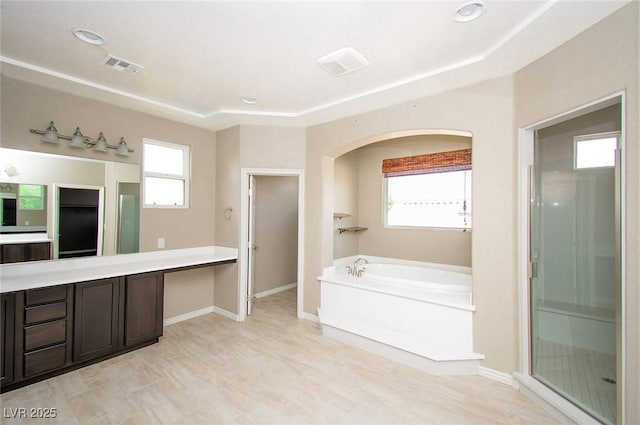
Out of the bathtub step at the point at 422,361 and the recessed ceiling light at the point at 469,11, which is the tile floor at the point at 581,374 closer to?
the bathtub step at the point at 422,361

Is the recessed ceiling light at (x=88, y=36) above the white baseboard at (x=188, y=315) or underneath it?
above

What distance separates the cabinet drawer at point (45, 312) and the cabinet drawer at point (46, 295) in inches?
1.7

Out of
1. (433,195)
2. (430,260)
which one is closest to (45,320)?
(430,260)

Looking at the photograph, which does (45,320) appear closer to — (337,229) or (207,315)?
(207,315)

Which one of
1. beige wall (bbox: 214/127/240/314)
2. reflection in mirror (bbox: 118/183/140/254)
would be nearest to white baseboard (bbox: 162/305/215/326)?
beige wall (bbox: 214/127/240/314)

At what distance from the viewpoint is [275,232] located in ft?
17.4

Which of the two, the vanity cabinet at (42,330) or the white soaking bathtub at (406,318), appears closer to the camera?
the vanity cabinet at (42,330)

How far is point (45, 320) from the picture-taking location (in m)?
2.46

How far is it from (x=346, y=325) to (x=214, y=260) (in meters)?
1.83

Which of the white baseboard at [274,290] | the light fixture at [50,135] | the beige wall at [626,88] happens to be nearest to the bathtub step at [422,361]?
the beige wall at [626,88]

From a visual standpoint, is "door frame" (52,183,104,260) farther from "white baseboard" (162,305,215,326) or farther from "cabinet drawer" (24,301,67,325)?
"white baseboard" (162,305,215,326)

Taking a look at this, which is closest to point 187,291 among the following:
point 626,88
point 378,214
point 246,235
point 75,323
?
point 246,235

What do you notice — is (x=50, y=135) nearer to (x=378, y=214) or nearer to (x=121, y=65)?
(x=121, y=65)

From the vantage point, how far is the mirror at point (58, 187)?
A: 2625mm
